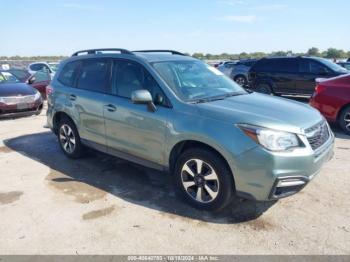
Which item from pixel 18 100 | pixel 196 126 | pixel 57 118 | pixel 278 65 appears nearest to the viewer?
pixel 196 126

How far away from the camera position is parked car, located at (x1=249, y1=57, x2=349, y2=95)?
1161 centimetres

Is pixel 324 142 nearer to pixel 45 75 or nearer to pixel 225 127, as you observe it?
pixel 225 127

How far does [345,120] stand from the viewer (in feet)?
24.0

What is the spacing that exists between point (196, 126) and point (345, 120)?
502 centimetres

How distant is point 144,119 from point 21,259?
2026 mm

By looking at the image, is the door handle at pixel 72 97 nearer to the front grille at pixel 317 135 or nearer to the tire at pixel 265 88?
the front grille at pixel 317 135

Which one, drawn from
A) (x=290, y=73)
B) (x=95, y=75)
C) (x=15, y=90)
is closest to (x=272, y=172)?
(x=95, y=75)

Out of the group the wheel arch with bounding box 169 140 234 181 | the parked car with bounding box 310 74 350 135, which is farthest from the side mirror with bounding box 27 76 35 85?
the wheel arch with bounding box 169 140 234 181

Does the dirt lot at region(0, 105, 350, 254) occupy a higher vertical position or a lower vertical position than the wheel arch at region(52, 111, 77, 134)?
lower

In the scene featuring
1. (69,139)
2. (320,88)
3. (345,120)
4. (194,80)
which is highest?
(194,80)

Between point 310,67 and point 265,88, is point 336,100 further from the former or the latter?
point 265,88

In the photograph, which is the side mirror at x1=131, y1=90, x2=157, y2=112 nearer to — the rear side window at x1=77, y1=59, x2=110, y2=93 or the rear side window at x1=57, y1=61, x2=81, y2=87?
the rear side window at x1=77, y1=59, x2=110, y2=93

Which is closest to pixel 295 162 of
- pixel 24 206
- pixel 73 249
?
pixel 73 249

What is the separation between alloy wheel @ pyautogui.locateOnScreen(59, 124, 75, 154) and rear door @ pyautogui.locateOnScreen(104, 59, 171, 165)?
1.15 meters
